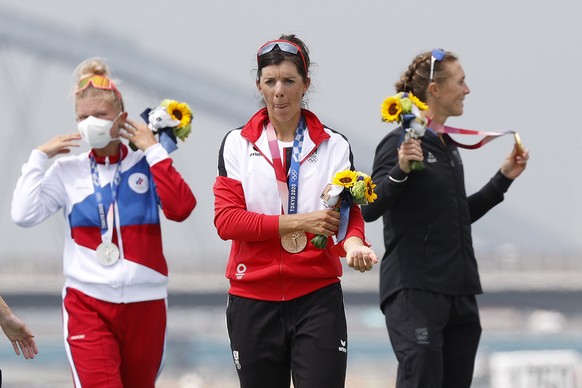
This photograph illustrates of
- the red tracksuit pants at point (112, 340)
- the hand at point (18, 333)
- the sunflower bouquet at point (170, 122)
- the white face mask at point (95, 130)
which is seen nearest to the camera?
the hand at point (18, 333)

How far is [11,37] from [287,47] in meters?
61.2

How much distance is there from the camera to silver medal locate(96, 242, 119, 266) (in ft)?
18.4

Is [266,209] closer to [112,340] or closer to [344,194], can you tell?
[344,194]

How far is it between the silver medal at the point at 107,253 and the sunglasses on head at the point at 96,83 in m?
0.72

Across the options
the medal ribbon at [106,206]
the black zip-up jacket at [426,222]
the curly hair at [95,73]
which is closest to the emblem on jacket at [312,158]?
the black zip-up jacket at [426,222]

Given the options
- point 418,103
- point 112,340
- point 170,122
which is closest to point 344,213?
point 418,103

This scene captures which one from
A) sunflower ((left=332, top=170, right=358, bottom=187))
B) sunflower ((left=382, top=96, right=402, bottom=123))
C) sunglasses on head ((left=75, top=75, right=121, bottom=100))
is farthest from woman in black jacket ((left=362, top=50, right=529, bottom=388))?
sunglasses on head ((left=75, top=75, right=121, bottom=100))

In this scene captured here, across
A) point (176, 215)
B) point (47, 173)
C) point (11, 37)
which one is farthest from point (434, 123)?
point (11, 37)

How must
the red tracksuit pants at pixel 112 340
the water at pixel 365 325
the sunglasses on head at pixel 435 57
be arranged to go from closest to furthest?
the red tracksuit pants at pixel 112 340
the sunglasses on head at pixel 435 57
the water at pixel 365 325

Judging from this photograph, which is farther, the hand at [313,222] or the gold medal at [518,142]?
the gold medal at [518,142]

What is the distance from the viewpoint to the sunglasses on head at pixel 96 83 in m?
5.80

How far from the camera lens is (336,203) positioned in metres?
4.98

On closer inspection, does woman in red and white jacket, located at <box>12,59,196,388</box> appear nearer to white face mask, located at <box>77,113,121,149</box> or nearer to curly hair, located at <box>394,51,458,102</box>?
white face mask, located at <box>77,113,121,149</box>

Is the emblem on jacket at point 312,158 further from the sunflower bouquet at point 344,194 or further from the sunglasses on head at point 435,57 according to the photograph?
the sunglasses on head at point 435,57
